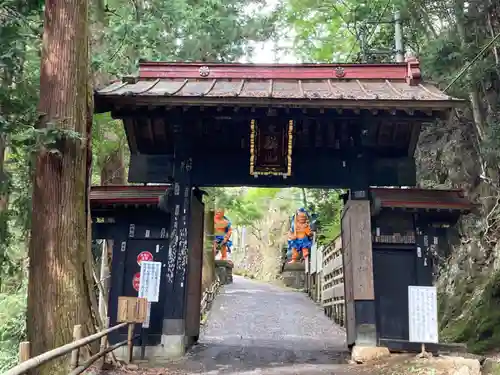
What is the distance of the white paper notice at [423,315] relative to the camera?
319 inches

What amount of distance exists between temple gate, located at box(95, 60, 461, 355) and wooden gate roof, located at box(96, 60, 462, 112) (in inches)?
0.8

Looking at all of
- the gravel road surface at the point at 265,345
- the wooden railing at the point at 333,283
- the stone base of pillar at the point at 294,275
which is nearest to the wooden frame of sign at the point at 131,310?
the gravel road surface at the point at 265,345

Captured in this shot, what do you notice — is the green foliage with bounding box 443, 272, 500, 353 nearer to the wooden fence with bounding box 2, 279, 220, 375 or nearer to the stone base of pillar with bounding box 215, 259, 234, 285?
the wooden fence with bounding box 2, 279, 220, 375

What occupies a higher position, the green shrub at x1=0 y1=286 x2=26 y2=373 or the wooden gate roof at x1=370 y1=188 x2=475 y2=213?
the wooden gate roof at x1=370 y1=188 x2=475 y2=213

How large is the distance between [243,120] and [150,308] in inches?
156

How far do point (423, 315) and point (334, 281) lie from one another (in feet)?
25.7

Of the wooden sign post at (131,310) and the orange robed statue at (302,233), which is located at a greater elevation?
the orange robed statue at (302,233)

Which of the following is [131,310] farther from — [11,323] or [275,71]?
[275,71]

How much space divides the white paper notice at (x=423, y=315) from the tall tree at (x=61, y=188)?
5.08 m

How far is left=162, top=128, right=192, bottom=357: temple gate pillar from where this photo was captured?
29.4ft

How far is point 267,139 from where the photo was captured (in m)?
9.34

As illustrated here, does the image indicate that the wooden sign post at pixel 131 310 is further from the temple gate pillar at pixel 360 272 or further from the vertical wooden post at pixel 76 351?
the temple gate pillar at pixel 360 272

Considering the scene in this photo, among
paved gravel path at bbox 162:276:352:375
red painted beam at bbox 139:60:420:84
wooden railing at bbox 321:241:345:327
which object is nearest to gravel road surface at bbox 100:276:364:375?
paved gravel path at bbox 162:276:352:375

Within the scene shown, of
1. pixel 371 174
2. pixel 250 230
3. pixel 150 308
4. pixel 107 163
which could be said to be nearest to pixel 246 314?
pixel 107 163
